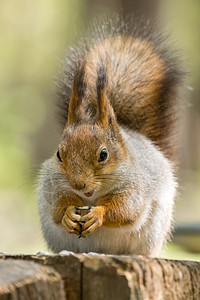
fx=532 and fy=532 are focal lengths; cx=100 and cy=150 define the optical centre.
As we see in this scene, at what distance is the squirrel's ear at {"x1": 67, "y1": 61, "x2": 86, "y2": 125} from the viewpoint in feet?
7.23

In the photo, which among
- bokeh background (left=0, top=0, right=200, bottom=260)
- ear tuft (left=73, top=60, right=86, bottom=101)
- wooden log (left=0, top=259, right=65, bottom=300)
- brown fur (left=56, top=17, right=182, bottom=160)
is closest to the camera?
wooden log (left=0, top=259, right=65, bottom=300)

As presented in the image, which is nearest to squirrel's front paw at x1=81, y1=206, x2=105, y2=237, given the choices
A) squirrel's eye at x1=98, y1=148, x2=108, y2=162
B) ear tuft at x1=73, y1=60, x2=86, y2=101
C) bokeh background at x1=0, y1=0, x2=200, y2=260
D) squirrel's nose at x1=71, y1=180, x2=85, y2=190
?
squirrel's nose at x1=71, y1=180, x2=85, y2=190

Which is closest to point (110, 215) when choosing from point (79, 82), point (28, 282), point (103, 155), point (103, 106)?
point (103, 155)

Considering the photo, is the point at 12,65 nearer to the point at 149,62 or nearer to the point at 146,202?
the point at 149,62

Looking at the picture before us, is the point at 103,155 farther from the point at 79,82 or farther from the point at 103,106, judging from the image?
the point at 79,82

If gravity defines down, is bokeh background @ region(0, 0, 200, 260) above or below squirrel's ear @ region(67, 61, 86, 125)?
above

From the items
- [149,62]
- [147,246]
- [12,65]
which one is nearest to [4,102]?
[12,65]

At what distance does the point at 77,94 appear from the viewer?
224cm

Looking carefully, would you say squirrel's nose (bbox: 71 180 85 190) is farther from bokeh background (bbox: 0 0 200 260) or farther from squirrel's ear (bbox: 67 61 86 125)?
bokeh background (bbox: 0 0 200 260)

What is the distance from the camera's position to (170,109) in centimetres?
283

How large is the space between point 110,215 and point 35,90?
21.6ft

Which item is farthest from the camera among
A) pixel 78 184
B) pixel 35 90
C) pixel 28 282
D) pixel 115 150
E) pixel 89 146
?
pixel 35 90

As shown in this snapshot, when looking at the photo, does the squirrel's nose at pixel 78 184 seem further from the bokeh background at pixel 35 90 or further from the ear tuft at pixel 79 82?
the bokeh background at pixel 35 90

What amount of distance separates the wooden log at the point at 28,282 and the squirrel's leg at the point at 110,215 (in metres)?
0.58
